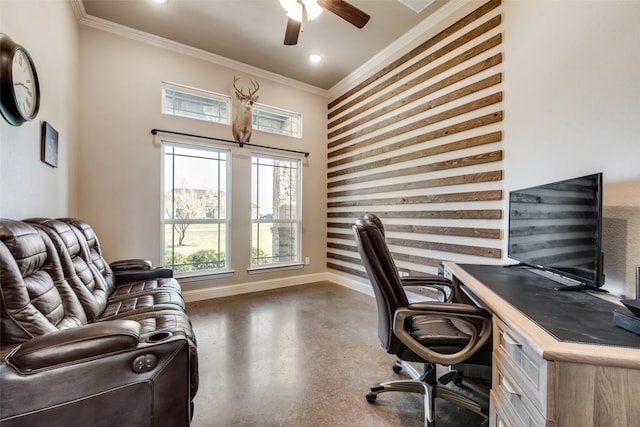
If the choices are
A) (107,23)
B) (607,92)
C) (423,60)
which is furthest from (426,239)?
(107,23)

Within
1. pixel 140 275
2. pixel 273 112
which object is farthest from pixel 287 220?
pixel 140 275

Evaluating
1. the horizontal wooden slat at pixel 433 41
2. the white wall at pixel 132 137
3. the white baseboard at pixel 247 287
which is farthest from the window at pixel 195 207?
the horizontal wooden slat at pixel 433 41

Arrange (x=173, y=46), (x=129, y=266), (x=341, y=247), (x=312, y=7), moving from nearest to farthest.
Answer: (x=312, y=7)
(x=129, y=266)
(x=173, y=46)
(x=341, y=247)

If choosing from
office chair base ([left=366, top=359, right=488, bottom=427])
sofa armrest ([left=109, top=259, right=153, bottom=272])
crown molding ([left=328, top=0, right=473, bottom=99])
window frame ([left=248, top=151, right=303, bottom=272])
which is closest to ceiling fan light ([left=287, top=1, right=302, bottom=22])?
crown molding ([left=328, top=0, right=473, bottom=99])

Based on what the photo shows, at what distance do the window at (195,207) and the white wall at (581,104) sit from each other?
132 inches

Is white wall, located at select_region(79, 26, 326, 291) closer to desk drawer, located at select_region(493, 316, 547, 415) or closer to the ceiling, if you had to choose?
the ceiling

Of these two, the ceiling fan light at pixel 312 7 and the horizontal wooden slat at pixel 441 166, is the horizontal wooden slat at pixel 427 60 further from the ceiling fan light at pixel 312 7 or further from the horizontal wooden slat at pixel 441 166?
the ceiling fan light at pixel 312 7

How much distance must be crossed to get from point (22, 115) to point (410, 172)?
3.26m

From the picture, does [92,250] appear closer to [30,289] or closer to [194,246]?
[30,289]

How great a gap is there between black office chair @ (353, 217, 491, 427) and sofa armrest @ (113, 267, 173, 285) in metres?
2.06

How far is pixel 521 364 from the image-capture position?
35.0 inches

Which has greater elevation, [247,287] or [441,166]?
[441,166]

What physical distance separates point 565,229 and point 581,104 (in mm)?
846

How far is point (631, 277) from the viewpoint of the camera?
129 cm
